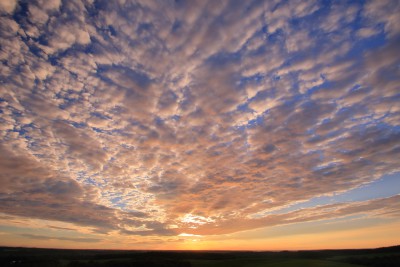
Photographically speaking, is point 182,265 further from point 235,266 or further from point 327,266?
point 327,266

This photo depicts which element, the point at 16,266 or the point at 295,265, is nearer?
the point at 295,265

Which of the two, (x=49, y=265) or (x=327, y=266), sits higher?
(x=49, y=265)

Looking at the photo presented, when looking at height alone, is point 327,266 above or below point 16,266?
below

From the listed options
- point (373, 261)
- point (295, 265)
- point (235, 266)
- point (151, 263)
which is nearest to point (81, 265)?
point (151, 263)

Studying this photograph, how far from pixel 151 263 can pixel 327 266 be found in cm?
8211

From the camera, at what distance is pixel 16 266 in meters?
120

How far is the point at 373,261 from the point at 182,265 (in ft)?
266

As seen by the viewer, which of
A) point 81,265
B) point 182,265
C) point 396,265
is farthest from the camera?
point 81,265

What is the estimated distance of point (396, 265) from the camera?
9069 cm

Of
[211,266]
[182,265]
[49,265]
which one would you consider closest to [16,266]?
[49,265]

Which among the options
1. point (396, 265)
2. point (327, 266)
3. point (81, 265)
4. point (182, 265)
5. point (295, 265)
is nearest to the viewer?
point (327, 266)

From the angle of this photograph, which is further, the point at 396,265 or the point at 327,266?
the point at 396,265

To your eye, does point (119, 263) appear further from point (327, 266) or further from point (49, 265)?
point (327, 266)

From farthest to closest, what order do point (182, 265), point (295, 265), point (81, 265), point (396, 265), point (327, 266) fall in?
point (81, 265)
point (182, 265)
point (396, 265)
point (295, 265)
point (327, 266)
